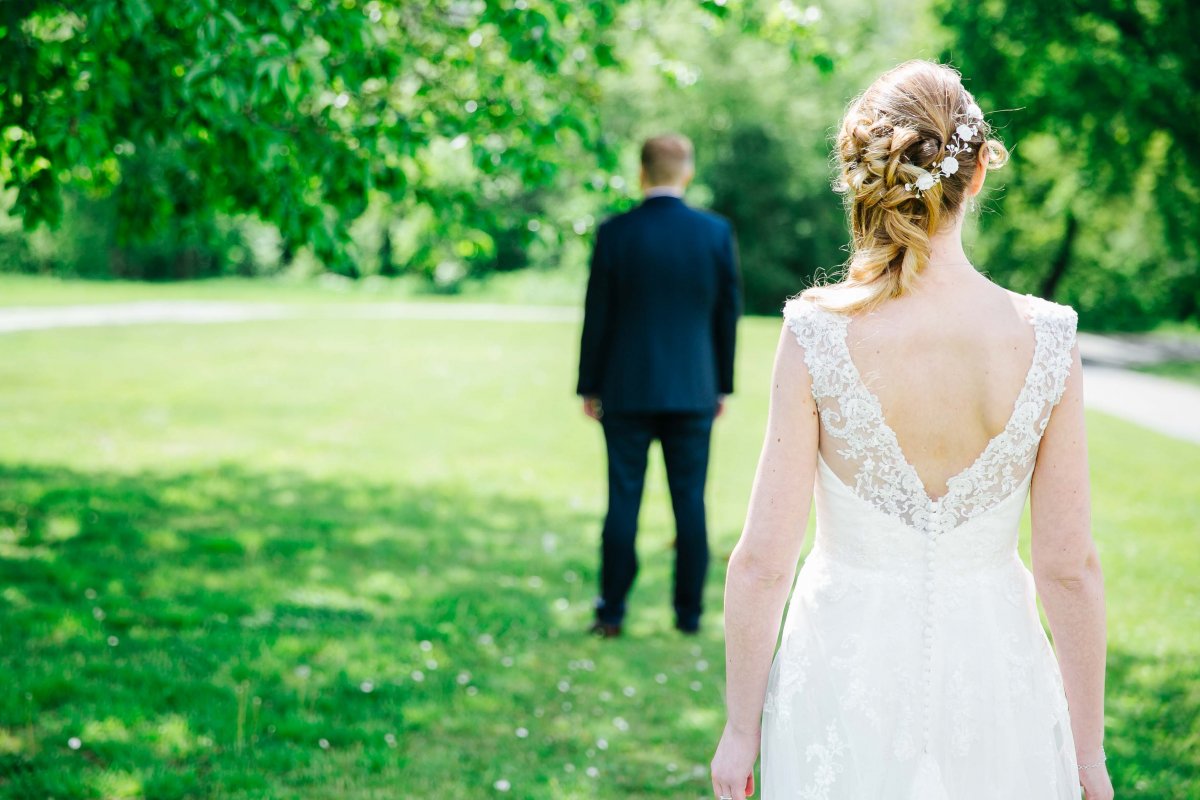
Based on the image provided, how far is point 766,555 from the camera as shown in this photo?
2098 mm

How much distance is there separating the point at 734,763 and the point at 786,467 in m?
0.59

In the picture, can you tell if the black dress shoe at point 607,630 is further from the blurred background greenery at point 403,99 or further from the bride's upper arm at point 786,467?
the bride's upper arm at point 786,467

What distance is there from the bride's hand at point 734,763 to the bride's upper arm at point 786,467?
1.14 feet

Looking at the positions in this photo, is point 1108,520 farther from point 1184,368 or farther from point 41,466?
point 1184,368

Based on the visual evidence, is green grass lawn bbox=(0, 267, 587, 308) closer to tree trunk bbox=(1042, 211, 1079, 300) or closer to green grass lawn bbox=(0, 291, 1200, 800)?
tree trunk bbox=(1042, 211, 1079, 300)

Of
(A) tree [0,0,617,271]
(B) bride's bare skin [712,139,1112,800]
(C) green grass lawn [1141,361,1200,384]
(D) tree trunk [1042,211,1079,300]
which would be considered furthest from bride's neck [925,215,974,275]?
(D) tree trunk [1042,211,1079,300]

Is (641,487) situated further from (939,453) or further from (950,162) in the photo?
(950,162)

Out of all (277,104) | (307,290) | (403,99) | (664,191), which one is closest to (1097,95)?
(403,99)

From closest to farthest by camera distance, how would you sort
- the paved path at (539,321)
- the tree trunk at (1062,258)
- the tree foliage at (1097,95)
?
the tree foliage at (1097,95) < the paved path at (539,321) < the tree trunk at (1062,258)

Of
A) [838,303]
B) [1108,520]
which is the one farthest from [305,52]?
[1108,520]

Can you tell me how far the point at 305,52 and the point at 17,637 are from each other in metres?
3.05

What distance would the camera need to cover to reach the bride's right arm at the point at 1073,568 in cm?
205

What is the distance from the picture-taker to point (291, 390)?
14.7 metres

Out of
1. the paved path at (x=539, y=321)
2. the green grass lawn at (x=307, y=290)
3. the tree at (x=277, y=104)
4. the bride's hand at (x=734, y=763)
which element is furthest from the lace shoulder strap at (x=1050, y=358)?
the green grass lawn at (x=307, y=290)
